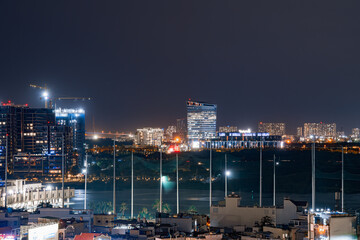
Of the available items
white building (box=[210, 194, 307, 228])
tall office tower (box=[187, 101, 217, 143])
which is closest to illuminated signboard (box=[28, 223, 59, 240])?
white building (box=[210, 194, 307, 228])

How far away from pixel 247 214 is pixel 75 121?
160 ft

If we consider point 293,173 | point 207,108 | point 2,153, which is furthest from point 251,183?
point 207,108

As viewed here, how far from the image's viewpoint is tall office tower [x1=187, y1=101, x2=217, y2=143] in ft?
259

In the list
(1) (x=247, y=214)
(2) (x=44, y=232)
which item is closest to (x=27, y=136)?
(1) (x=247, y=214)

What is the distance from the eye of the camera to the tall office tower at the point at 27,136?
43000mm

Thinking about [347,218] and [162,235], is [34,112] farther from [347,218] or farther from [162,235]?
[347,218]

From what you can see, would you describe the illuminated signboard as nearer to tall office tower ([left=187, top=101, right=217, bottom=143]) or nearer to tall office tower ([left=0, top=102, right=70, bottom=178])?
tall office tower ([left=0, top=102, right=70, bottom=178])

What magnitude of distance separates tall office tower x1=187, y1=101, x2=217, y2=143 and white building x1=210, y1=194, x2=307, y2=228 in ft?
218

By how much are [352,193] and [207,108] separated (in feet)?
170

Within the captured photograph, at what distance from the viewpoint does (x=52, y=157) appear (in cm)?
4519

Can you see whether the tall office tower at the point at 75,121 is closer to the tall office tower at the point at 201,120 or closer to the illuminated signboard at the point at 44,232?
the tall office tower at the point at 201,120

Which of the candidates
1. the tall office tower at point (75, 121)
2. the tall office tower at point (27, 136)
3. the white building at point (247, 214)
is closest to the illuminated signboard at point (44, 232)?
the white building at point (247, 214)

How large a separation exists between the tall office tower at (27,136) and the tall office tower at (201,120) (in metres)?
33.6

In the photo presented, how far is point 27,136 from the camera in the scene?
46312 millimetres
